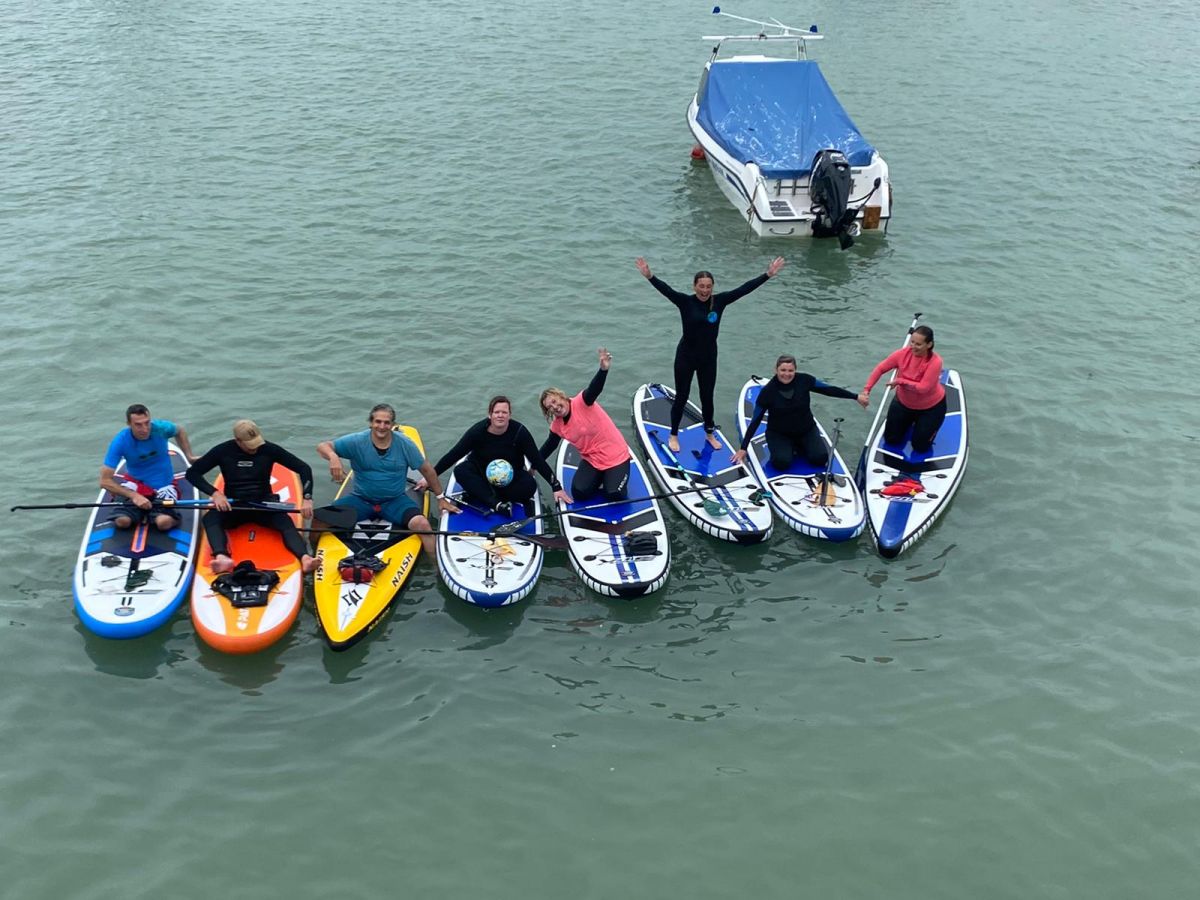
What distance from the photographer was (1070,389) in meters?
15.4

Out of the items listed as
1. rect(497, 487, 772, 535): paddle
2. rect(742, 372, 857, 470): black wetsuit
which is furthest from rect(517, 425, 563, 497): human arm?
rect(742, 372, 857, 470): black wetsuit

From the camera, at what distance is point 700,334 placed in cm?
1298

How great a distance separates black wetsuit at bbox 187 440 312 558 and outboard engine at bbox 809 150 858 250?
11177 millimetres

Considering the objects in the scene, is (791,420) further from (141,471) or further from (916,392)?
(141,471)

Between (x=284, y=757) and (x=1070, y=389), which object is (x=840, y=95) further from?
(x=284, y=757)

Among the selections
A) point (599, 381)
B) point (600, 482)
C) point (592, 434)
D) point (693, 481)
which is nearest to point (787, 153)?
point (693, 481)

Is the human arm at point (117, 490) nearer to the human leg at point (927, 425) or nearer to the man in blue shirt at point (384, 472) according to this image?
the man in blue shirt at point (384, 472)

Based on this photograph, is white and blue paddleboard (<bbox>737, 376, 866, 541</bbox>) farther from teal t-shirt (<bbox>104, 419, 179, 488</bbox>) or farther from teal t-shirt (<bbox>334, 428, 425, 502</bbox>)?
teal t-shirt (<bbox>104, 419, 179, 488</bbox>)

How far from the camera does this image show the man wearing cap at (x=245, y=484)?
Result: 1116 cm

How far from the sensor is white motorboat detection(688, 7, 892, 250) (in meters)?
19.2

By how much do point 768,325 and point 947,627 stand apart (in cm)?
708

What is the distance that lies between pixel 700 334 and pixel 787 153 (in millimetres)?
8571

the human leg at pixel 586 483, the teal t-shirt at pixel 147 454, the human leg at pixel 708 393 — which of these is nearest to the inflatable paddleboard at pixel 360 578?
the human leg at pixel 586 483

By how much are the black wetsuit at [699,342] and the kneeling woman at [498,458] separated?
2.26 meters
